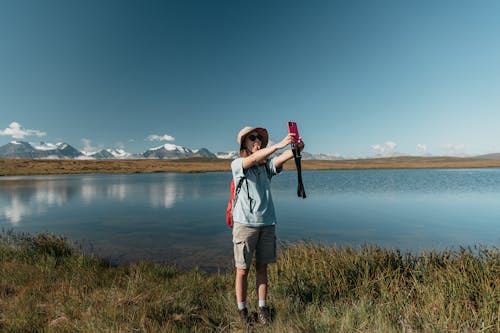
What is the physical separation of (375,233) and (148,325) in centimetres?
1280

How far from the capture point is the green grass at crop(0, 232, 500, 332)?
3.74m

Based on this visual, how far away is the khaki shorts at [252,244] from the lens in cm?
393

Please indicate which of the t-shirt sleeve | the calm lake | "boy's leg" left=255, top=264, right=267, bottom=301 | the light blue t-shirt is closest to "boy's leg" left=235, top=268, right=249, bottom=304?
"boy's leg" left=255, top=264, right=267, bottom=301

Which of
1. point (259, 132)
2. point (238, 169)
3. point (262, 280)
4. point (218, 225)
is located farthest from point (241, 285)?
point (218, 225)

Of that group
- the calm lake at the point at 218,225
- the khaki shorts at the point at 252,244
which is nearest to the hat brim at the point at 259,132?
the khaki shorts at the point at 252,244

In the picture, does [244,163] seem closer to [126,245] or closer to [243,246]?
[243,246]

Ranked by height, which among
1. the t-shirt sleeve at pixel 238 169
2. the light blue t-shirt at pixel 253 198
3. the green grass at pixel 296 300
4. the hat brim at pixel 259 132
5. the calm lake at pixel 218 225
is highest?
the hat brim at pixel 259 132

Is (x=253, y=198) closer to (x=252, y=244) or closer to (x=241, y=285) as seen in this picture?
(x=252, y=244)

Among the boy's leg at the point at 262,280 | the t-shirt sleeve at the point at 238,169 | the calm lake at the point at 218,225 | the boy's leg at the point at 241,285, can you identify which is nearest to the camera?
the t-shirt sleeve at the point at 238,169

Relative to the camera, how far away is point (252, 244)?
3.99 m

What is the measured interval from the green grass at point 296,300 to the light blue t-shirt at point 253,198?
58.4 inches

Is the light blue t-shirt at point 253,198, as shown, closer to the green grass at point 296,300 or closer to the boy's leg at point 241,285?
the boy's leg at point 241,285

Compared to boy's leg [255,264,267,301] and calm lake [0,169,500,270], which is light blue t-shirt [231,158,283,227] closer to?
boy's leg [255,264,267,301]

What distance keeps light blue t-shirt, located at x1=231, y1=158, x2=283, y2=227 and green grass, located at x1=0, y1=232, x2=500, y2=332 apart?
1.48 meters
